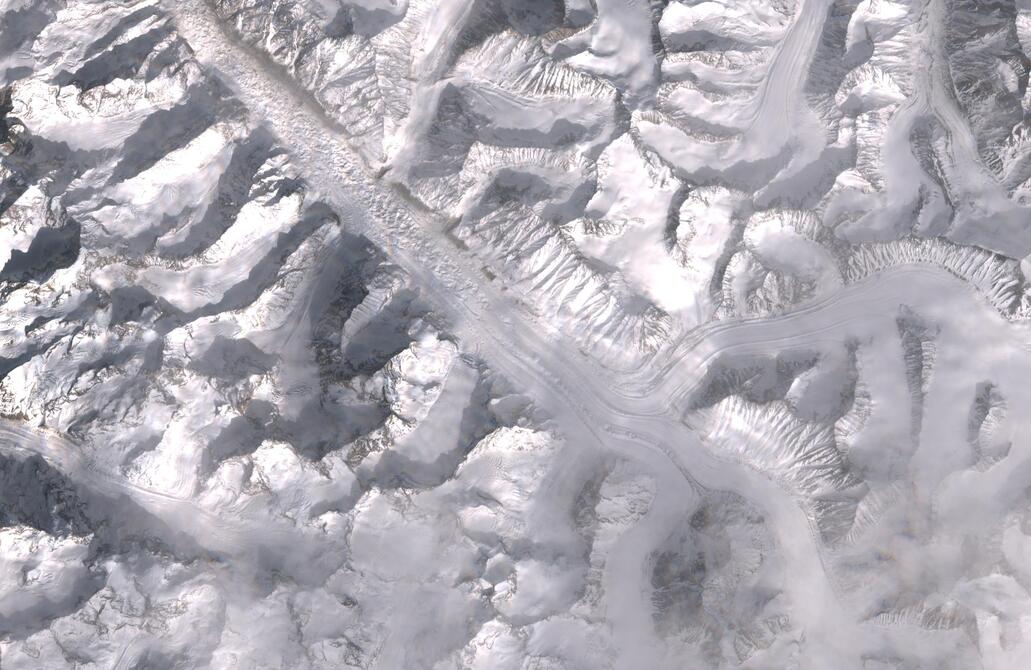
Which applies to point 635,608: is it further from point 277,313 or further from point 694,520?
point 277,313

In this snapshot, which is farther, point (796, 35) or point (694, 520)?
point (796, 35)

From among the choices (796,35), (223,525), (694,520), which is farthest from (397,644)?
(796,35)

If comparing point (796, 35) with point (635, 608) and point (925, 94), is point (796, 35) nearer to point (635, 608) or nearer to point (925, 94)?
point (925, 94)

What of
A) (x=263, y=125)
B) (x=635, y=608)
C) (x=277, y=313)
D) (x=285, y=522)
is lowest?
(x=635, y=608)

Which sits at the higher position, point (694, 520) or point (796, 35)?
point (796, 35)

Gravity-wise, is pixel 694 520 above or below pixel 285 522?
below

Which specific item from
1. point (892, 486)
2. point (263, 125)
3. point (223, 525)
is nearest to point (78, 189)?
point (263, 125)
